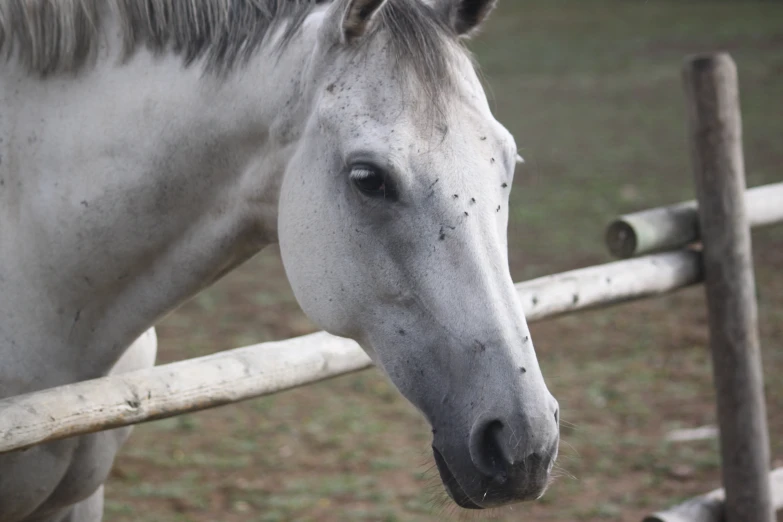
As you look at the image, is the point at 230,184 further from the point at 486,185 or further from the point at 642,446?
the point at 642,446

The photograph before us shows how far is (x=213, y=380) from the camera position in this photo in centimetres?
186

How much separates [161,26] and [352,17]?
421 mm

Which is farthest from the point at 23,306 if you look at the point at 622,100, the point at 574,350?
the point at 622,100

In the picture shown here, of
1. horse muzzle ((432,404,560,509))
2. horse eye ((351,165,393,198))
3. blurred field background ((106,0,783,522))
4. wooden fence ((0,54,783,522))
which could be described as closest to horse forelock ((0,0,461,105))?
horse eye ((351,165,393,198))

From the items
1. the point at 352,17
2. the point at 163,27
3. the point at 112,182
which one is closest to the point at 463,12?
the point at 352,17

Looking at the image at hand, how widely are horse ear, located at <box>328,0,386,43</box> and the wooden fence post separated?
1449 mm

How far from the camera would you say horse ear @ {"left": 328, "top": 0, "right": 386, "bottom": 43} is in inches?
61.7

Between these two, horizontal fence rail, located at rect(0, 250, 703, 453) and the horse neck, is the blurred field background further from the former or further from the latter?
the horse neck

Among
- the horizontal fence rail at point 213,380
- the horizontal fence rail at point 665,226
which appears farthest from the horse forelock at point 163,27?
the horizontal fence rail at point 665,226

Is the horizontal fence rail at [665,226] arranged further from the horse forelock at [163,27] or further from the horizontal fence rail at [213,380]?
the horse forelock at [163,27]

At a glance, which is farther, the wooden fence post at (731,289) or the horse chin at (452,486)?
the wooden fence post at (731,289)

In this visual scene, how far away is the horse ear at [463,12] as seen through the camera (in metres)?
1.78

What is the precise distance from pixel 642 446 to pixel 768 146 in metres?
6.55

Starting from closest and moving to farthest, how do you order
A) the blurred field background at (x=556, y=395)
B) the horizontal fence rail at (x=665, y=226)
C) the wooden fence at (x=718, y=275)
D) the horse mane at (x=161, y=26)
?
the horse mane at (x=161, y=26), the wooden fence at (x=718, y=275), the horizontal fence rail at (x=665, y=226), the blurred field background at (x=556, y=395)
